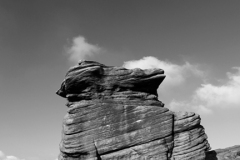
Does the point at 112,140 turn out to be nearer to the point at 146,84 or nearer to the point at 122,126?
the point at 122,126

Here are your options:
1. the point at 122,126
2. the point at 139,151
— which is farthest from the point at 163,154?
the point at 122,126

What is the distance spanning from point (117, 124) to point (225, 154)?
19.0 m

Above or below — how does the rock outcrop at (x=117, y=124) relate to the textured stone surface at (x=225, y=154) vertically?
above

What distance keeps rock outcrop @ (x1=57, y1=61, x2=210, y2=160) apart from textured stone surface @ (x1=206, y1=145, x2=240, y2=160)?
Result: 5.29 meters

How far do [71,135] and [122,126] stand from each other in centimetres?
688

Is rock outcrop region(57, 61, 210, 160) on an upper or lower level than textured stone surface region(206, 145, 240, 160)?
upper

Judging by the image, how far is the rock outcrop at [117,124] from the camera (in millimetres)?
30312

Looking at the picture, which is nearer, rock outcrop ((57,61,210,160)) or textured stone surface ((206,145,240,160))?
rock outcrop ((57,61,210,160))

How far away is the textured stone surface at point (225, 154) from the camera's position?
3591cm

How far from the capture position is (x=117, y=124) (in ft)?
102

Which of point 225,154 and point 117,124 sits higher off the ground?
point 117,124

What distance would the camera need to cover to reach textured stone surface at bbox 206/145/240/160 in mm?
35906

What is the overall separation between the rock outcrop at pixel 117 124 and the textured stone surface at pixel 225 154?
5.29m

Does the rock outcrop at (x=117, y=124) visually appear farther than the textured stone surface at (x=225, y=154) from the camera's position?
No
